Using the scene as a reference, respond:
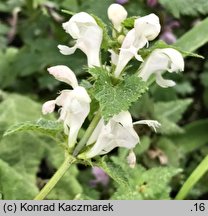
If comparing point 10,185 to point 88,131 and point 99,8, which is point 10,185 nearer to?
point 88,131

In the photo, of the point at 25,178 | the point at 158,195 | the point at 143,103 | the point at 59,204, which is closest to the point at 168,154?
the point at 143,103

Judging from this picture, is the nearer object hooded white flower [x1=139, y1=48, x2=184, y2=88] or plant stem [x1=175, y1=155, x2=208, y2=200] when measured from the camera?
hooded white flower [x1=139, y1=48, x2=184, y2=88]

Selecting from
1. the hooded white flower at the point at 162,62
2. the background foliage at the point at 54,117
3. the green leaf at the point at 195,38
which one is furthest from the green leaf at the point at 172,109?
the hooded white flower at the point at 162,62

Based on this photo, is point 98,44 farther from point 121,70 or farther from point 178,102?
point 178,102

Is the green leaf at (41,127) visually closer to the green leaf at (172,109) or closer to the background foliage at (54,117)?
A: the background foliage at (54,117)

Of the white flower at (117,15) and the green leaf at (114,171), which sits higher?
the white flower at (117,15)

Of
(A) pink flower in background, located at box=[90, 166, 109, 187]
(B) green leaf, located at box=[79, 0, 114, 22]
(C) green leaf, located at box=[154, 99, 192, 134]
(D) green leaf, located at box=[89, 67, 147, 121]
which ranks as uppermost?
(D) green leaf, located at box=[89, 67, 147, 121]

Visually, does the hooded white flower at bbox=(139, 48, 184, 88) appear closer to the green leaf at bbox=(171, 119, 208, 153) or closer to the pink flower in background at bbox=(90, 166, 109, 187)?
the pink flower in background at bbox=(90, 166, 109, 187)

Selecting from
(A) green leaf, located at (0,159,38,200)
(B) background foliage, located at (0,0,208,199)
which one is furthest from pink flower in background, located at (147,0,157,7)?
(A) green leaf, located at (0,159,38,200)
